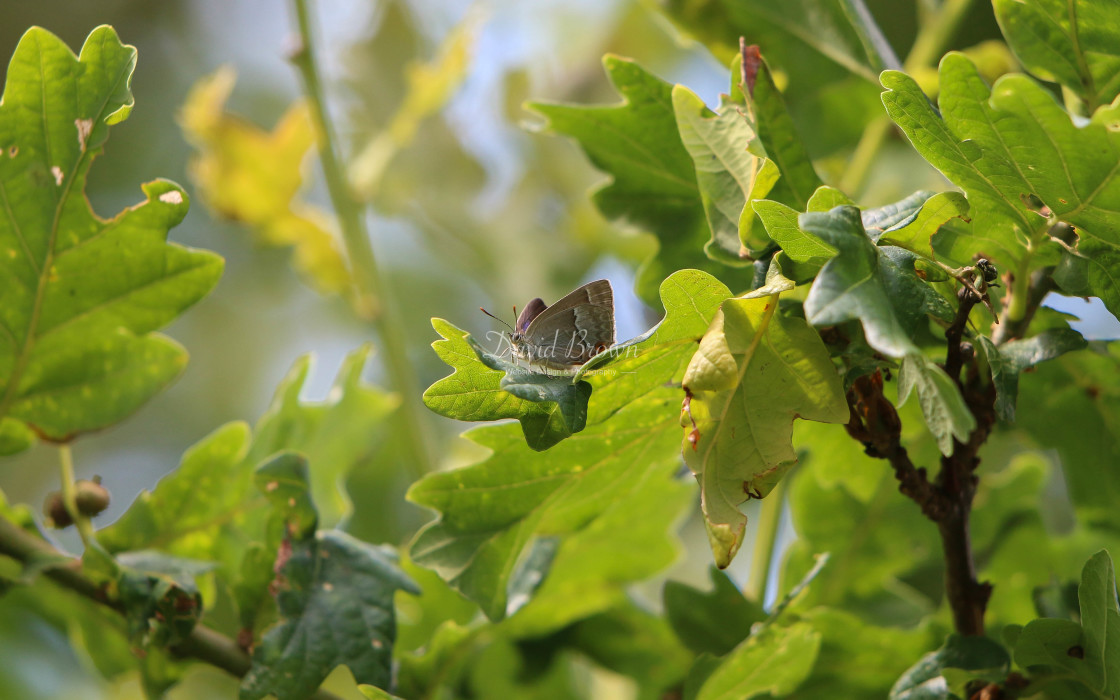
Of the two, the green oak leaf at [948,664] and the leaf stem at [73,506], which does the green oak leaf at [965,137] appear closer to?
the green oak leaf at [948,664]

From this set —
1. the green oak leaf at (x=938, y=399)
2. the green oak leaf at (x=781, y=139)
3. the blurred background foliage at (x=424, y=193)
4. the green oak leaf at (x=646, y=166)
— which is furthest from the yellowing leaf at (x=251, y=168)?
the green oak leaf at (x=938, y=399)

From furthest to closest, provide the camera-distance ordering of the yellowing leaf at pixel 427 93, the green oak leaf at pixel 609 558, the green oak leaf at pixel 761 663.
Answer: the yellowing leaf at pixel 427 93, the green oak leaf at pixel 609 558, the green oak leaf at pixel 761 663

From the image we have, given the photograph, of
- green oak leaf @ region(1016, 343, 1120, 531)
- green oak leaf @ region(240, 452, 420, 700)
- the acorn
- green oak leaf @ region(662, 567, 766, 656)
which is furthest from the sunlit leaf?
green oak leaf @ region(1016, 343, 1120, 531)

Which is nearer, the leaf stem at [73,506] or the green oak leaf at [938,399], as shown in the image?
the green oak leaf at [938,399]

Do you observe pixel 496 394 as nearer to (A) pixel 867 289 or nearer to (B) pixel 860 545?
(A) pixel 867 289

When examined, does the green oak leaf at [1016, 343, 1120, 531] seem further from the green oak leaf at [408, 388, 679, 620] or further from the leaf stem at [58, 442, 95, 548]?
the leaf stem at [58, 442, 95, 548]

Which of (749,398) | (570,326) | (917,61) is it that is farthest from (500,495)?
(917,61)

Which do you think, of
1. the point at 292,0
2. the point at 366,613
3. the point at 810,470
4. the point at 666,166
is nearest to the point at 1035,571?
the point at 810,470
